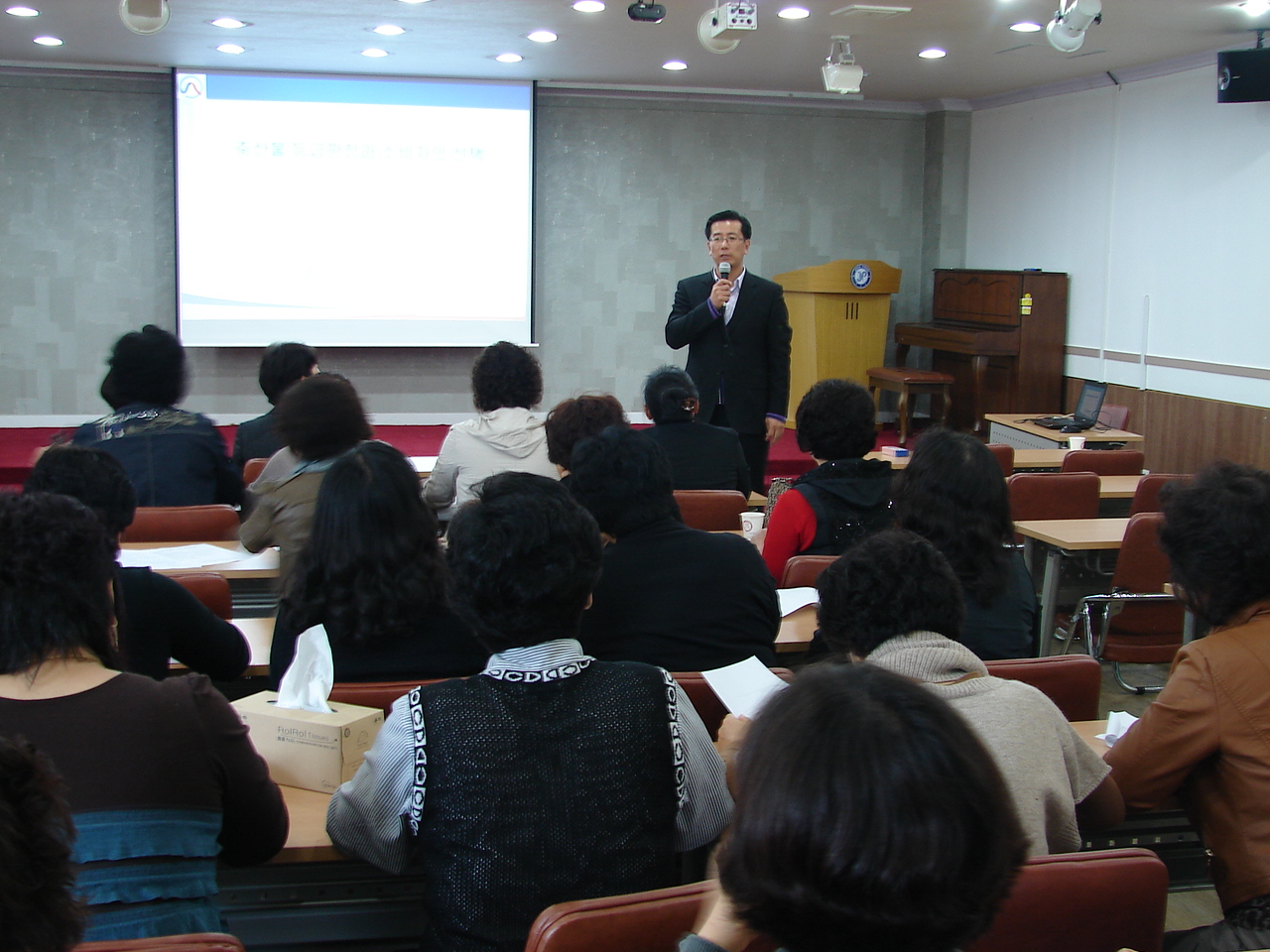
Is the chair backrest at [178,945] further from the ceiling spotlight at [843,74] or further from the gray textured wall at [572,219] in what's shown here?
the gray textured wall at [572,219]

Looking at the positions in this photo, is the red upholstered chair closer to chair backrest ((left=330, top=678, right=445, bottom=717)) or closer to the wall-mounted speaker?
chair backrest ((left=330, top=678, right=445, bottom=717))

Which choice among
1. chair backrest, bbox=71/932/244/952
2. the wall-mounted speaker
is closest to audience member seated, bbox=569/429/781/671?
chair backrest, bbox=71/932/244/952

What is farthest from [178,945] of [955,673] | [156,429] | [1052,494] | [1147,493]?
→ [1147,493]

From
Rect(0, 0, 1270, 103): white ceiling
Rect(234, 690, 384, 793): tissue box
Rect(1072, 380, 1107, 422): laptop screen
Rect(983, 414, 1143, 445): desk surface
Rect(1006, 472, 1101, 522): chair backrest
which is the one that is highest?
Rect(0, 0, 1270, 103): white ceiling

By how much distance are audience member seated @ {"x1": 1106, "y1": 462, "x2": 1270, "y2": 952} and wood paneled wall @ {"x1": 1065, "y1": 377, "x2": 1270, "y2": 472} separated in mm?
5327

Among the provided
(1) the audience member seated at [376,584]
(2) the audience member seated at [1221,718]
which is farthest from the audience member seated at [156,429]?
(2) the audience member seated at [1221,718]

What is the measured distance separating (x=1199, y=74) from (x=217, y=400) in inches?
304

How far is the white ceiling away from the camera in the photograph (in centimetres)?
638

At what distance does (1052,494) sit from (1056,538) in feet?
1.92

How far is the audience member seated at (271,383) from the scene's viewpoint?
439cm

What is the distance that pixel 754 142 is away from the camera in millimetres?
9562

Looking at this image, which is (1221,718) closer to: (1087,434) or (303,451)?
(303,451)

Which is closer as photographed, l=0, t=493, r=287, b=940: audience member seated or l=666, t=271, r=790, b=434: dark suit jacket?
l=0, t=493, r=287, b=940: audience member seated

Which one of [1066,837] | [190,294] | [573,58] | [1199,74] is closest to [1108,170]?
[1199,74]
